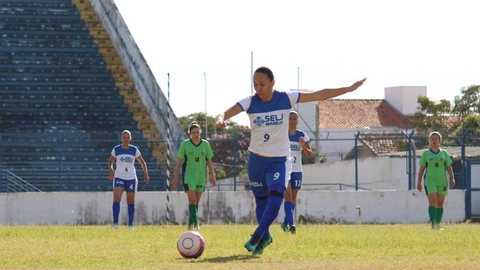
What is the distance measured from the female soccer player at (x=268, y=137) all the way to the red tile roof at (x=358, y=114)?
272 feet

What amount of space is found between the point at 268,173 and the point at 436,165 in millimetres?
10653

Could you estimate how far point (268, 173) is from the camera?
15.3 m

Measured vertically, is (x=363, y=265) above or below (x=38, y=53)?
below

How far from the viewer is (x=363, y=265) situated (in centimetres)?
1341

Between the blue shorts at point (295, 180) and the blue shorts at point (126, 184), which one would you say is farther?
the blue shorts at point (126, 184)

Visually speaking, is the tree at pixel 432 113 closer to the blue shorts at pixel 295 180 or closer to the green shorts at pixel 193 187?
the green shorts at pixel 193 187

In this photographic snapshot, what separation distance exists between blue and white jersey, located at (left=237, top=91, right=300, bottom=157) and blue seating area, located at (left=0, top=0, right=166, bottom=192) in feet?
80.3

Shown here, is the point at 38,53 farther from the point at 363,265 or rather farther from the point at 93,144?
the point at 363,265

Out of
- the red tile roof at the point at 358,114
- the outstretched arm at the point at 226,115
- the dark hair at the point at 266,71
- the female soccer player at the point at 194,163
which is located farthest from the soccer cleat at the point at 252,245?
the red tile roof at the point at 358,114

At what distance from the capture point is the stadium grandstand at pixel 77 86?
4147cm

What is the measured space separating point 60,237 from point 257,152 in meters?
6.26

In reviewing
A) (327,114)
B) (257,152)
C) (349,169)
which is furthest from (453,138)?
(327,114)

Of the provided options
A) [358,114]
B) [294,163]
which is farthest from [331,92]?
[358,114]

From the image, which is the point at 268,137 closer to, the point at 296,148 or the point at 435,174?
the point at 296,148
